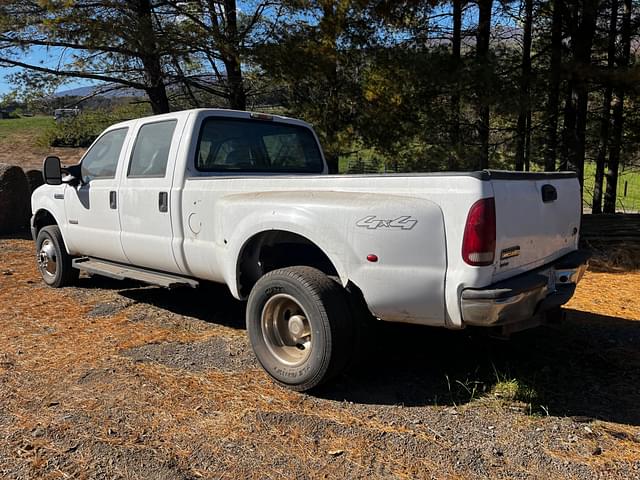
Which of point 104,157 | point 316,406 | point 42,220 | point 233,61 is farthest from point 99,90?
point 316,406

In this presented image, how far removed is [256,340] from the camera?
3.88 metres

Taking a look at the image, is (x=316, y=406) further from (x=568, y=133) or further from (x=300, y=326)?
(x=568, y=133)

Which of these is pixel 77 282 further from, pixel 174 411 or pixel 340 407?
pixel 340 407

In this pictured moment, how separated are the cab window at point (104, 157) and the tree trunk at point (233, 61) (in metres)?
4.56

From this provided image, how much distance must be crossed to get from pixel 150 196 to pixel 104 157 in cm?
121

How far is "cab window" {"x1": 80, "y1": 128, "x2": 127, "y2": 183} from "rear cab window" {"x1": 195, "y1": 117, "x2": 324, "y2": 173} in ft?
3.92

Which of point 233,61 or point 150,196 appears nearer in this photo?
point 150,196

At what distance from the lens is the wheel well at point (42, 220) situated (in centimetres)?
689

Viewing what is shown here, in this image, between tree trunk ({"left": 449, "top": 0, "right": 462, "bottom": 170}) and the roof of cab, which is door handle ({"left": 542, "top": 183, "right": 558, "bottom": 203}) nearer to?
the roof of cab

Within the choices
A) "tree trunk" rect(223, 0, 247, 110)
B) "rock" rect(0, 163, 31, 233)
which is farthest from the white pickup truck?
"rock" rect(0, 163, 31, 233)

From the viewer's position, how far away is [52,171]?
5902 millimetres

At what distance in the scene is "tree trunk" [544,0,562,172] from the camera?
8492mm

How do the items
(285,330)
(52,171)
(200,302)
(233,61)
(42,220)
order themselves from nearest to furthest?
(285,330) < (52,171) < (200,302) < (42,220) < (233,61)

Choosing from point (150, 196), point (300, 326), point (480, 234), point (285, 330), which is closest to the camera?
point (480, 234)
